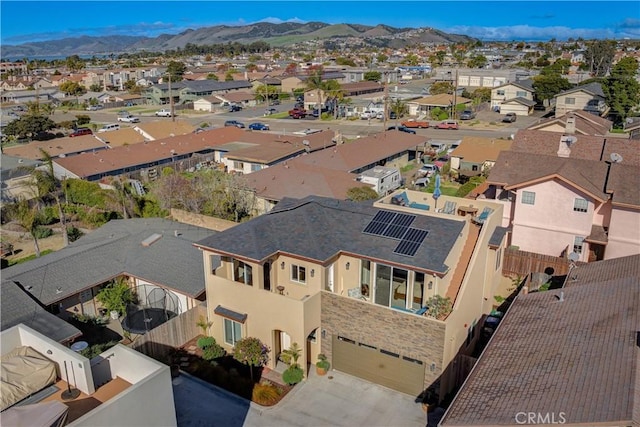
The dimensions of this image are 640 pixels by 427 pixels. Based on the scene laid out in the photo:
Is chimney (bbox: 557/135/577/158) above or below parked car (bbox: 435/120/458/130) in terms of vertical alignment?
above

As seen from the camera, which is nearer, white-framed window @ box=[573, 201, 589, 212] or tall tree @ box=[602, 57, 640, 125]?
white-framed window @ box=[573, 201, 589, 212]

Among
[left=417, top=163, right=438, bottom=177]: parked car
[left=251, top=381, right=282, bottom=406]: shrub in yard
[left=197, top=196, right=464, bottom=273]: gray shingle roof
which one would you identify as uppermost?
[left=197, top=196, right=464, bottom=273]: gray shingle roof

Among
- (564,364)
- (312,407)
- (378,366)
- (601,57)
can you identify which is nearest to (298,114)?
(378,366)

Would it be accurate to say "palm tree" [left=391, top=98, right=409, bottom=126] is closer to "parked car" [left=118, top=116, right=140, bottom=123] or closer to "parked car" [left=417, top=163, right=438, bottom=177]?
"parked car" [left=417, top=163, right=438, bottom=177]

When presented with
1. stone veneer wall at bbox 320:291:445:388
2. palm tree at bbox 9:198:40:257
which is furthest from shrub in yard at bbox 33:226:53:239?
stone veneer wall at bbox 320:291:445:388

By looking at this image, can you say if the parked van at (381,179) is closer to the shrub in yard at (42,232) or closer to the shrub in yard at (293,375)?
the shrub in yard at (42,232)

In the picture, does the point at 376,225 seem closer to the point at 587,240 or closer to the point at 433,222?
the point at 433,222
